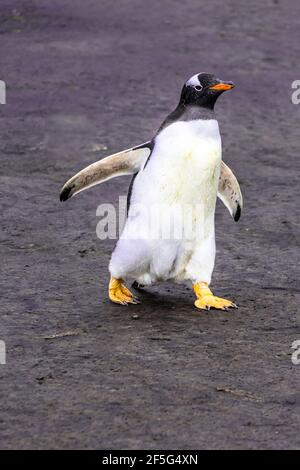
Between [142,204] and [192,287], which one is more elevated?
[142,204]

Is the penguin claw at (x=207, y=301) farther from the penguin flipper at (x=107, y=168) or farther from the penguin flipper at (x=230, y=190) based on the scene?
the penguin flipper at (x=107, y=168)

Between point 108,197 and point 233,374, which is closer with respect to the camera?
point 233,374

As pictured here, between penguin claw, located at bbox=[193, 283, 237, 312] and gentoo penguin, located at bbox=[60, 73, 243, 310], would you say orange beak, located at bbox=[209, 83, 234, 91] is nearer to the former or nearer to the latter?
gentoo penguin, located at bbox=[60, 73, 243, 310]

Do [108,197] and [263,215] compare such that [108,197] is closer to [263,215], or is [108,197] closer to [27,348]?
[263,215]

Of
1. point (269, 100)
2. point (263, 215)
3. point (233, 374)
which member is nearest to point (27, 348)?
point (233, 374)

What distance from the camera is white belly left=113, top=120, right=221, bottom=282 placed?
5312 mm

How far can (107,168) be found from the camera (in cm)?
556

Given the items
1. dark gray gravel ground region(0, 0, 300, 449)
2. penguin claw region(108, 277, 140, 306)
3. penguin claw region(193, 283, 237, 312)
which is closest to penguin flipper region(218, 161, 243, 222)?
dark gray gravel ground region(0, 0, 300, 449)

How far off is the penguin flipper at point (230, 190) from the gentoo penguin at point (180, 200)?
0.27 metres

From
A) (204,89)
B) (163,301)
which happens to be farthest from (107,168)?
(163,301)

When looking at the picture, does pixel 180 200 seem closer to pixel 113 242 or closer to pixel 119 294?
pixel 119 294

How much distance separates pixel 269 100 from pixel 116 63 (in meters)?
1.63

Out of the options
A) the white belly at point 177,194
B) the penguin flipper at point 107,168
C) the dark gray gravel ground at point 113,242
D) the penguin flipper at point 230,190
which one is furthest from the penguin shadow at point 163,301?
the penguin flipper at point 107,168
